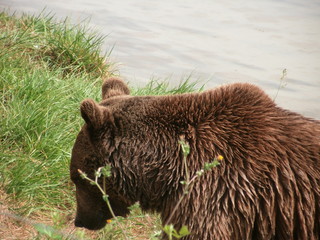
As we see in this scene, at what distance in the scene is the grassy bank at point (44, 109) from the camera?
17.7ft

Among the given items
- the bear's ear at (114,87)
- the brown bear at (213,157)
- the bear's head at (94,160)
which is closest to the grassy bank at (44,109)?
the bear's head at (94,160)

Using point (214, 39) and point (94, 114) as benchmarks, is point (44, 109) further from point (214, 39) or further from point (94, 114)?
point (214, 39)

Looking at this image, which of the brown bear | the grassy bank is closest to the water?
the grassy bank

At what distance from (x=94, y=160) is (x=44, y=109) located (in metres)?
1.89

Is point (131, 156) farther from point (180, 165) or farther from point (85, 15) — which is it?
point (85, 15)

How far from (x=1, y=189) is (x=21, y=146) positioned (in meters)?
0.66

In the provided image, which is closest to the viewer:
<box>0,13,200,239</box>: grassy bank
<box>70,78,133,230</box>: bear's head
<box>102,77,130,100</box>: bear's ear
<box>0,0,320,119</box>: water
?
<box>70,78,133,230</box>: bear's head

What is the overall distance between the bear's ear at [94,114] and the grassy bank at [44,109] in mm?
698

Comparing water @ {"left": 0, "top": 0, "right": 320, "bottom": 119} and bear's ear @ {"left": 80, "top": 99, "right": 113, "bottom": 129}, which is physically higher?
bear's ear @ {"left": 80, "top": 99, "right": 113, "bottom": 129}

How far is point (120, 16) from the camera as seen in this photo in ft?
37.0

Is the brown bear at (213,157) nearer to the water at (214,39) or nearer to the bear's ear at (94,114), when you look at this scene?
the bear's ear at (94,114)

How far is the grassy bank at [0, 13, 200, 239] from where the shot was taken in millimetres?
5391

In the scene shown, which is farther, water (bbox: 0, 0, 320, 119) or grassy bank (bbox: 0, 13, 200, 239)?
water (bbox: 0, 0, 320, 119)

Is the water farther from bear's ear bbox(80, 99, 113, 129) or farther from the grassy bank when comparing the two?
bear's ear bbox(80, 99, 113, 129)
